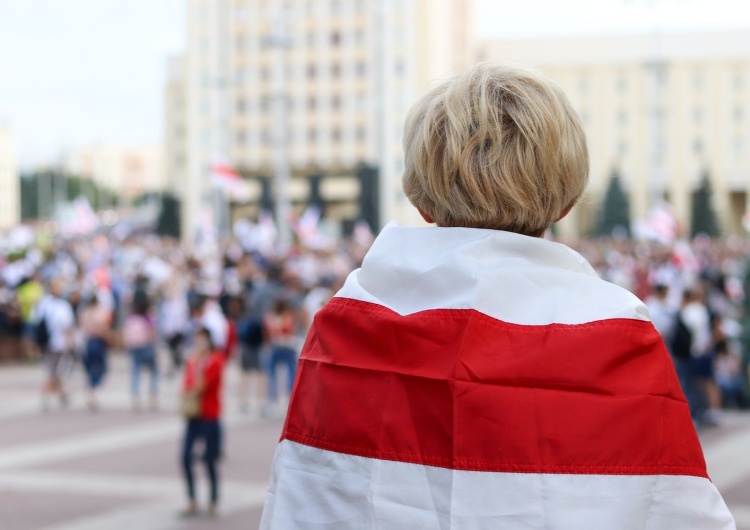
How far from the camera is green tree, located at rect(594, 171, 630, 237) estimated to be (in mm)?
84062

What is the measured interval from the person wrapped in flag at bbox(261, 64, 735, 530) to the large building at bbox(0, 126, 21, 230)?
12753 cm

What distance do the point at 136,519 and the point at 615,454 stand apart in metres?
7.43

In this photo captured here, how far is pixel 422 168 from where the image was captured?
1895 millimetres

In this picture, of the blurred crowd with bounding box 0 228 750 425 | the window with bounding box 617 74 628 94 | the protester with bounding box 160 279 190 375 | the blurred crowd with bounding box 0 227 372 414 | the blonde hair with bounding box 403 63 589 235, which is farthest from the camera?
the window with bounding box 617 74 628 94

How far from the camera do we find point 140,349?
15.6 meters

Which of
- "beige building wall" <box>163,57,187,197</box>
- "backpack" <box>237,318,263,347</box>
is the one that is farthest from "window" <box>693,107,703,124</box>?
"backpack" <box>237,318,263,347</box>

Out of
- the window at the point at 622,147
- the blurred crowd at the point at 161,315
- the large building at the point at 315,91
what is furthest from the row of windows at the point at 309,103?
the blurred crowd at the point at 161,315

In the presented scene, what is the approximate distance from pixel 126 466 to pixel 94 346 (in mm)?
5058

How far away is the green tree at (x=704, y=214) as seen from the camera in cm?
8294

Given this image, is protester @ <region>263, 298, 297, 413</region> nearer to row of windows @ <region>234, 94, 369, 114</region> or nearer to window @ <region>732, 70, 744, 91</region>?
row of windows @ <region>234, 94, 369, 114</region>

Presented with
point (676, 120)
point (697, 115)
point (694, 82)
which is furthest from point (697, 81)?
point (676, 120)

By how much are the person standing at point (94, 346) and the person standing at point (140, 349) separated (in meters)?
0.38

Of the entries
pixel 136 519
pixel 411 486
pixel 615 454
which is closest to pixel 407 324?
pixel 411 486

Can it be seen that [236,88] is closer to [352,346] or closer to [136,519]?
[136,519]
